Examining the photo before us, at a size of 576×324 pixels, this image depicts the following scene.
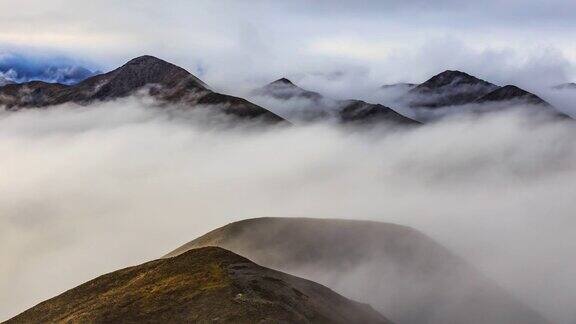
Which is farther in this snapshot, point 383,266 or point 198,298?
point 383,266

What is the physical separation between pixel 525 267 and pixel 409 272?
268 feet

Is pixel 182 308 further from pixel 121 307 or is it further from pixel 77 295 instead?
pixel 77 295

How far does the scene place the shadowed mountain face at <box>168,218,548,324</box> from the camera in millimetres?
103062

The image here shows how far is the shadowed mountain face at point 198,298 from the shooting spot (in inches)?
2217

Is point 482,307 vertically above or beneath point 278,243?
beneath

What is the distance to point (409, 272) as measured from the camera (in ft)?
362

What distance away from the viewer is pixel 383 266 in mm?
110562

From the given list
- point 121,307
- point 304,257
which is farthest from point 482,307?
point 121,307

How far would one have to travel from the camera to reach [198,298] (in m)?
58.7

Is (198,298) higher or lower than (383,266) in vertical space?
higher

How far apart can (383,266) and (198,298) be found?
192ft

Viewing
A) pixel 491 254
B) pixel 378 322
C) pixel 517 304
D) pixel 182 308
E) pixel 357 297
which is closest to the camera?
pixel 182 308

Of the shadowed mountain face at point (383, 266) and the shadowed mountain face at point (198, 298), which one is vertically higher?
the shadowed mountain face at point (198, 298)

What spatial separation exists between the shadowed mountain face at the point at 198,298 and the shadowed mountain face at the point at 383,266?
29.7 meters
